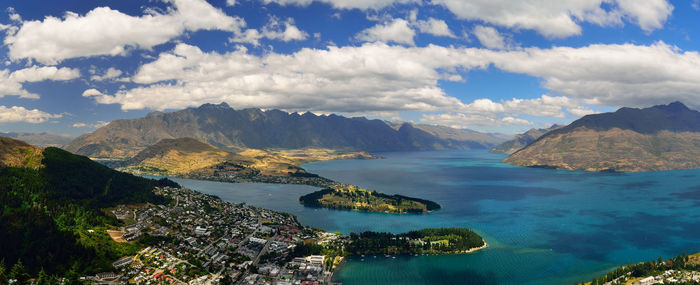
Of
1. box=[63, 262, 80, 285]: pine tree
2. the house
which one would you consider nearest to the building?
the house

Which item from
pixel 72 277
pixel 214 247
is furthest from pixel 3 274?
pixel 214 247

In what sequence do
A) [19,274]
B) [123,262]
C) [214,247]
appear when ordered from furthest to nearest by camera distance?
[214,247] < [123,262] < [19,274]

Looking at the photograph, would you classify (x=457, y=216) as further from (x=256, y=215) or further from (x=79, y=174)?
(x=79, y=174)

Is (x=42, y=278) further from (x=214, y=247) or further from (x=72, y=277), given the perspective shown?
(x=214, y=247)

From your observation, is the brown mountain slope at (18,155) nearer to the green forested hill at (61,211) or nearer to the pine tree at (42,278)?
the green forested hill at (61,211)

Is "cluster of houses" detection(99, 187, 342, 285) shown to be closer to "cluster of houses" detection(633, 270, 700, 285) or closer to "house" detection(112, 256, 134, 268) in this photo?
"house" detection(112, 256, 134, 268)

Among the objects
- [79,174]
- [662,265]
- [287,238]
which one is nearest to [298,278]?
[287,238]
